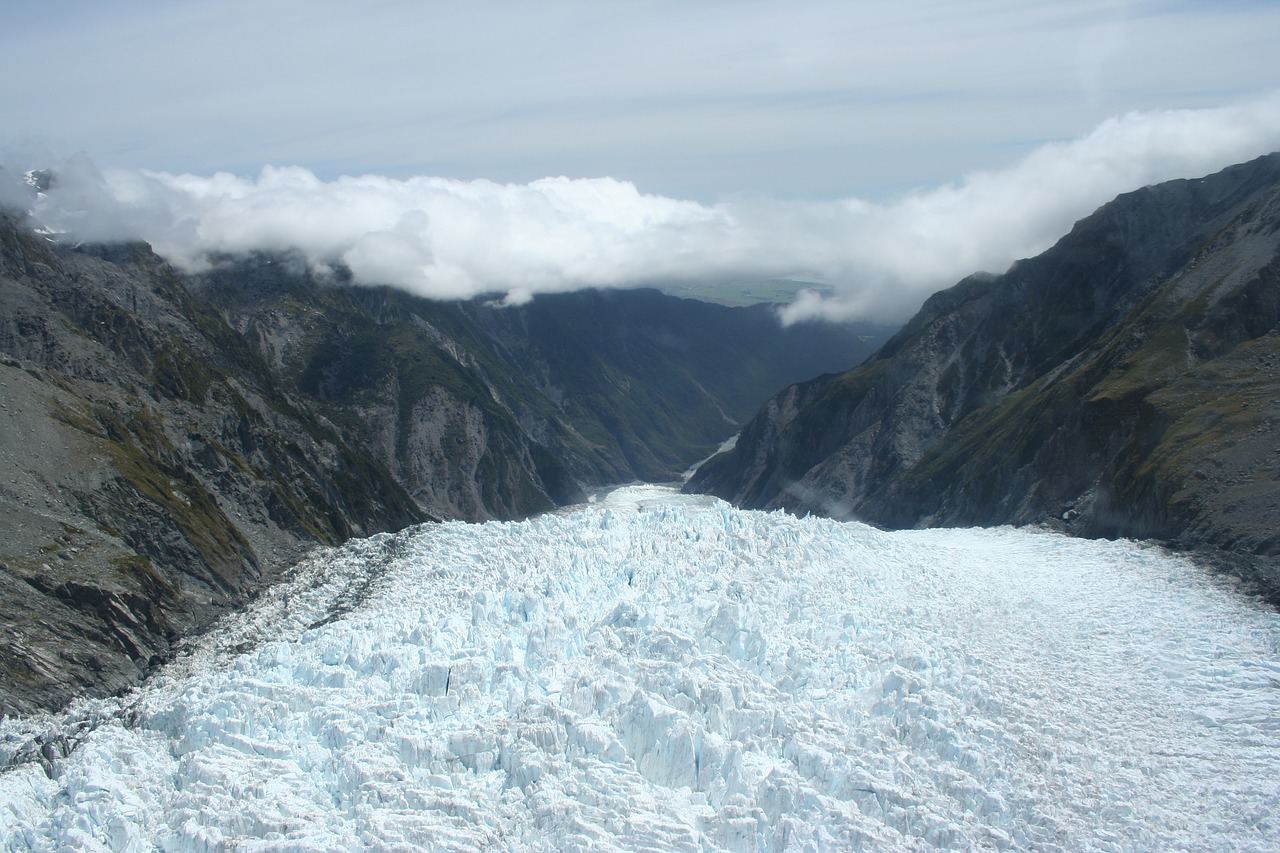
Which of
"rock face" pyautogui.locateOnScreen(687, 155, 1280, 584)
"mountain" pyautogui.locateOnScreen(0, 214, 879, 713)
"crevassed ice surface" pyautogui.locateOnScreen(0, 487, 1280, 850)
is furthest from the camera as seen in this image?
"rock face" pyautogui.locateOnScreen(687, 155, 1280, 584)

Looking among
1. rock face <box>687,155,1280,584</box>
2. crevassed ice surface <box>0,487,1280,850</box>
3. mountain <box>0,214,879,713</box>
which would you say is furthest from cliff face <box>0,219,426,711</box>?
rock face <box>687,155,1280,584</box>

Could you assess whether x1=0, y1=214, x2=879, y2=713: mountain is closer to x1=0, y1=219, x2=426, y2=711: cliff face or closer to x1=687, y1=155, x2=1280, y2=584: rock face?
x1=0, y1=219, x2=426, y2=711: cliff face

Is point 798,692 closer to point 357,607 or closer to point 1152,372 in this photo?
point 357,607

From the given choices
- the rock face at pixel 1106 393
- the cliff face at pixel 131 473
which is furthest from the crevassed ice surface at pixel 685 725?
the rock face at pixel 1106 393

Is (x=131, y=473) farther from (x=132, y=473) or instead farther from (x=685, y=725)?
(x=685, y=725)

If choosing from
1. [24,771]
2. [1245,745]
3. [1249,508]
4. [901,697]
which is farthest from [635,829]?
[1249,508]
